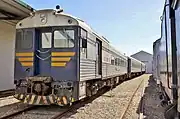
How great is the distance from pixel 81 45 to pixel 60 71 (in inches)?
39.9

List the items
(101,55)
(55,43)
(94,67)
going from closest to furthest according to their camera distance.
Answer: (55,43) < (94,67) < (101,55)

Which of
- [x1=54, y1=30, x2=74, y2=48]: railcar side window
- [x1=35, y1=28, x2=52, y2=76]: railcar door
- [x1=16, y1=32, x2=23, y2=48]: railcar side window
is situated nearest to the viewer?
[x1=54, y1=30, x2=74, y2=48]: railcar side window

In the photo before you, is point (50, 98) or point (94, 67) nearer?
point (50, 98)

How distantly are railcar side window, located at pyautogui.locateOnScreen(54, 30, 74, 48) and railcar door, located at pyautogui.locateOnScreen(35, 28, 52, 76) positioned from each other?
26 cm

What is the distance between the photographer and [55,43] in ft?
22.6

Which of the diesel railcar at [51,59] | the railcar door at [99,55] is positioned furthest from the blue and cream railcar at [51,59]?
the railcar door at [99,55]

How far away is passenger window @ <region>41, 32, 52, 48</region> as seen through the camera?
7000 millimetres

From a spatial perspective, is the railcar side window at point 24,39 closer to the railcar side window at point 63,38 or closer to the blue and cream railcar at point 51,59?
the blue and cream railcar at point 51,59

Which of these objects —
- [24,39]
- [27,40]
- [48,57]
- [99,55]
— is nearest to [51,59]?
[48,57]

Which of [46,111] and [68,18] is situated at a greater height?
[68,18]

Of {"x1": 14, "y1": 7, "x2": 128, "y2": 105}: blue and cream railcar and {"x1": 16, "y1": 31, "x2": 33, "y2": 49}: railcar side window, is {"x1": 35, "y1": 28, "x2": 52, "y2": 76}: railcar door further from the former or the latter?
{"x1": 16, "y1": 31, "x2": 33, "y2": 49}: railcar side window

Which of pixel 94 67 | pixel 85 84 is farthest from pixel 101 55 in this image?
pixel 85 84

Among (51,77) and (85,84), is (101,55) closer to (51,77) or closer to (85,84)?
(85,84)

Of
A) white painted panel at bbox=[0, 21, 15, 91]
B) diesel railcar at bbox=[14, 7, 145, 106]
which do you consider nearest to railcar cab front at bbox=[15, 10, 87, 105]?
diesel railcar at bbox=[14, 7, 145, 106]
